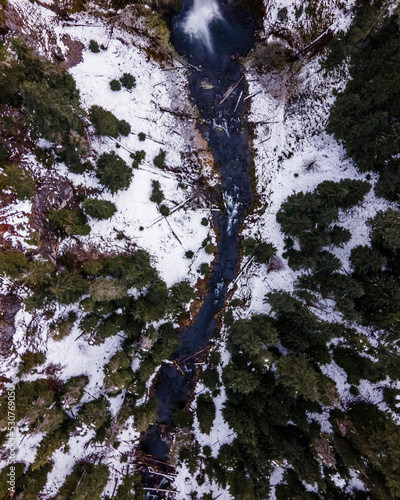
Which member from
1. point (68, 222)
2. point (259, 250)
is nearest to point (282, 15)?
point (259, 250)

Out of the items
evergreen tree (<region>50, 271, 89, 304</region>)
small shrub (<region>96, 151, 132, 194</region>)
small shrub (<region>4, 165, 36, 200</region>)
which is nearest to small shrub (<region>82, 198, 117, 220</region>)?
small shrub (<region>96, 151, 132, 194</region>)

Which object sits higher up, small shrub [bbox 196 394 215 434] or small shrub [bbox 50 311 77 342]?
small shrub [bbox 50 311 77 342]

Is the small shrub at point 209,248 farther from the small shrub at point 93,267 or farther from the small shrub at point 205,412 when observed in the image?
the small shrub at point 205,412

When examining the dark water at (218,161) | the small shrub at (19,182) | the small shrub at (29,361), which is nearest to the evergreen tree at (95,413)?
the dark water at (218,161)

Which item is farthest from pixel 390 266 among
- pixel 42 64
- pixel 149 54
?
pixel 42 64

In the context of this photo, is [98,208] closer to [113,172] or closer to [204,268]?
[113,172]

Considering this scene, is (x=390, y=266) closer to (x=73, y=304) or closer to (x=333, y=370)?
(x=333, y=370)

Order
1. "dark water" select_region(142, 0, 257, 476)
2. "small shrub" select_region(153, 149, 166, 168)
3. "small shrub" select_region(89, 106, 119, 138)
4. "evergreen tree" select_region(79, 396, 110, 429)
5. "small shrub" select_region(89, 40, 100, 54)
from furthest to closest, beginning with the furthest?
"dark water" select_region(142, 0, 257, 476)
"small shrub" select_region(153, 149, 166, 168)
"evergreen tree" select_region(79, 396, 110, 429)
"small shrub" select_region(89, 40, 100, 54)
"small shrub" select_region(89, 106, 119, 138)

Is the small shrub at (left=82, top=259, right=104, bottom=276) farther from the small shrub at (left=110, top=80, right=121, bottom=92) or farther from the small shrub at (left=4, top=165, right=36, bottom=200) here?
the small shrub at (left=110, top=80, right=121, bottom=92)
